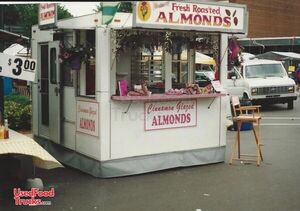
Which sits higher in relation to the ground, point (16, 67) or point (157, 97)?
point (16, 67)

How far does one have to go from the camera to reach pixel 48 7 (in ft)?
25.8

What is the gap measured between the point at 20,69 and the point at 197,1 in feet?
9.94

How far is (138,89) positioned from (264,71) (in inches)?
484

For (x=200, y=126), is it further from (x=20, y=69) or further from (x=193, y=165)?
(x=20, y=69)

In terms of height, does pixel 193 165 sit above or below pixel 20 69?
below

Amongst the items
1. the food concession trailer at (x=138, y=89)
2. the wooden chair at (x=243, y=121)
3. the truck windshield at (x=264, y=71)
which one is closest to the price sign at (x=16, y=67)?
the food concession trailer at (x=138, y=89)

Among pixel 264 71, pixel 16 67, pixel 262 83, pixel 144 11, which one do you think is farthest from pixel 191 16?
pixel 264 71

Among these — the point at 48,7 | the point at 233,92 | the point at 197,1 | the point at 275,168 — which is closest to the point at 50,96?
the point at 48,7

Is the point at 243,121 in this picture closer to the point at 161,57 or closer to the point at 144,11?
the point at 161,57

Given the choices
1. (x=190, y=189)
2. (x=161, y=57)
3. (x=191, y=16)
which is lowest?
(x=190, y=189)

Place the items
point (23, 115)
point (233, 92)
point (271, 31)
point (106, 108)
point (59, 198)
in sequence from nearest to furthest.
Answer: point (59, 198)
point (106, 108)
point (23, 115)
point (233, 92)
point (271, 31)

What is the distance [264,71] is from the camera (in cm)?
1906

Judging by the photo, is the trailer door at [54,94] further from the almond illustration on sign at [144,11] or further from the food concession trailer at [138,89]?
the almond illustration on sign at [144,11]

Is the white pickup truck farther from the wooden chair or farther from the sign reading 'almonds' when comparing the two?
the sign reading 'almonds'
